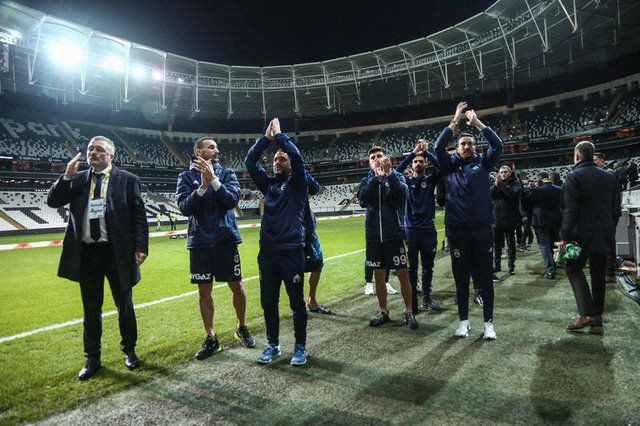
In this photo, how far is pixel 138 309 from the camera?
5.61 m

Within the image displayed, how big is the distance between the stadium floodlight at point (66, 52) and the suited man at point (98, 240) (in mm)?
34050

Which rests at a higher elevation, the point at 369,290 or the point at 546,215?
the point at 546,215

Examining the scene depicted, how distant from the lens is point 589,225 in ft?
13.6

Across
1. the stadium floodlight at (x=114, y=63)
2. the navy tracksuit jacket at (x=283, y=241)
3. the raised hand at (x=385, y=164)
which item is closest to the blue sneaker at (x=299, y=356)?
the navy tracksuit jacket at (x=283, y=241)

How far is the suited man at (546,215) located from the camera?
7.13 metres

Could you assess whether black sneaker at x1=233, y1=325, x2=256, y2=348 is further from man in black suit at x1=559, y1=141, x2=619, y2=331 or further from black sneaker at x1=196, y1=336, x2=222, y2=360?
man in black suit at x1=559, y1=141, x2=619, y2=331

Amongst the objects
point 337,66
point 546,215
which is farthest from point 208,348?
point 337,66

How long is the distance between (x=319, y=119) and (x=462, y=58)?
68.1ft

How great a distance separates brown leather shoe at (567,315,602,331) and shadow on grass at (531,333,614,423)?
0.71 feet

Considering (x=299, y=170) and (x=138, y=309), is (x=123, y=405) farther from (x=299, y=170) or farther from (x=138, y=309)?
(x=138, y=309)

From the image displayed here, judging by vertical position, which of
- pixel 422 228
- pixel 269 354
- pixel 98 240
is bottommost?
pixel 269 354

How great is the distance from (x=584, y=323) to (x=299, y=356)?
3207 millimetres

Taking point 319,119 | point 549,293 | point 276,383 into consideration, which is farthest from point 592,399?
point 319,119

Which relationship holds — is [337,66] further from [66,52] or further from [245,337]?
[245,337]
